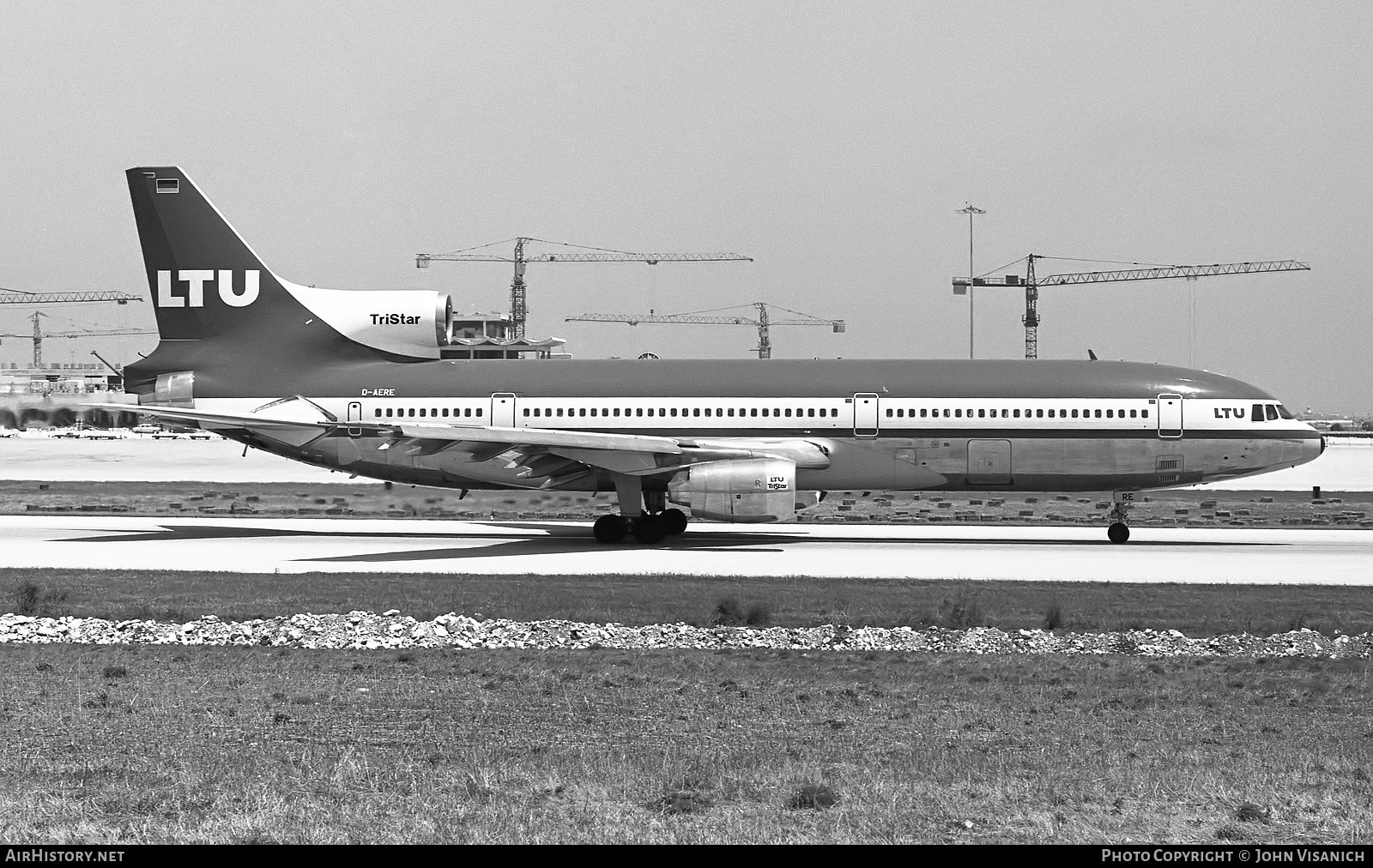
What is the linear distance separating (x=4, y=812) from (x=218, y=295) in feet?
86.3

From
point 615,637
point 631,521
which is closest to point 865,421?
point 631,521

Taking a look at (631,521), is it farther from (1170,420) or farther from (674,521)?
Answer: (1170,420)

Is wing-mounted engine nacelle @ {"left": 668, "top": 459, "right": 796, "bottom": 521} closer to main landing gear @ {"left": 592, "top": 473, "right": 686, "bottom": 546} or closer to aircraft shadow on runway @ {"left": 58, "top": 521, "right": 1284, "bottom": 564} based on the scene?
aircraft shadow on runway @ {"left": 58, "top": 521, "right": 1284, "bottom": 564}

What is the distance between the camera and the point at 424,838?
8461mm

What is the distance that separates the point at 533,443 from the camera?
29.6 metres

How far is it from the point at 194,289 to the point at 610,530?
40.9 ft

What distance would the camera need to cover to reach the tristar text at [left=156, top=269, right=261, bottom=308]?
109 ft

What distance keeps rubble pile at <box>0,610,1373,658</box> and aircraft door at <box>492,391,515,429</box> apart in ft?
47.4

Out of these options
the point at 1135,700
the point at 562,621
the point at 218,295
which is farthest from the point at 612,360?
the point at 1135,700

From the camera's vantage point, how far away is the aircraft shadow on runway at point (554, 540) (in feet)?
97.7

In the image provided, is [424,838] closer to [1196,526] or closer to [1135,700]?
[1135,700]

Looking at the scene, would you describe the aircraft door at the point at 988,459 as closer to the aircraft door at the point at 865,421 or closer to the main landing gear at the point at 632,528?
the aircraft door at the point at 865,421

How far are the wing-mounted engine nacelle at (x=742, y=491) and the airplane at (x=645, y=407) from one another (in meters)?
1.13
